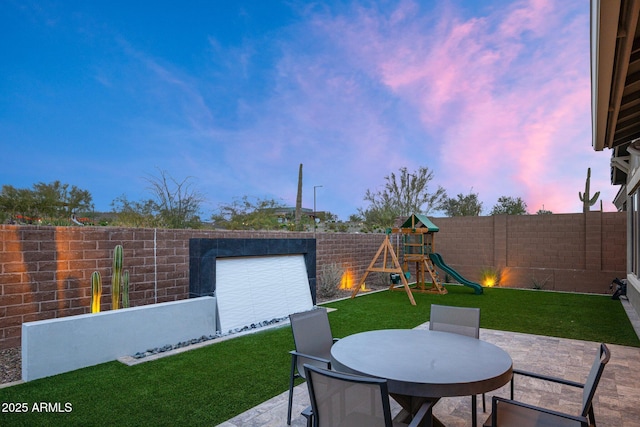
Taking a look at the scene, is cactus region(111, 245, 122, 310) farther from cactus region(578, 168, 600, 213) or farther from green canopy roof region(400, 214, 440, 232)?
cactus region(578, 168, 600, 213)

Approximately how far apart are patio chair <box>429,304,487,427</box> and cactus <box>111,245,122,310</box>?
405 centimetres

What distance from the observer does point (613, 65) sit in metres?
2.88

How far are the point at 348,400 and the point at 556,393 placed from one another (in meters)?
2.92

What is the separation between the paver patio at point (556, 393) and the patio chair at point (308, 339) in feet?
1.04

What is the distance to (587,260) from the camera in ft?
33.5

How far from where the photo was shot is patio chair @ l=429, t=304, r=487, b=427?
3.14m

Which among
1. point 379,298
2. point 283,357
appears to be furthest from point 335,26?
point 283,357

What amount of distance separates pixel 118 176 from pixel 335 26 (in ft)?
30.0

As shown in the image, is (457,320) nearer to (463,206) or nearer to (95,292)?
(95,292)

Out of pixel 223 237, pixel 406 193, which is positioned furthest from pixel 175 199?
pixel 406 193

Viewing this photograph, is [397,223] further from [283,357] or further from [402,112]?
[283,357]

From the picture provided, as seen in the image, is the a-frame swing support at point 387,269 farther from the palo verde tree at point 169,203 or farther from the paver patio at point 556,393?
the palo verde tree at point 169,203

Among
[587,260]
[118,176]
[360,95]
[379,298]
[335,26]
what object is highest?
[335,26]

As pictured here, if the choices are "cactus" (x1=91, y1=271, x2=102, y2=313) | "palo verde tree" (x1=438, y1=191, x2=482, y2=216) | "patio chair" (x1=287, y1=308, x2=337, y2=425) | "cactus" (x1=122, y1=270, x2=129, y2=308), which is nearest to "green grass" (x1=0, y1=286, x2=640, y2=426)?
"patio chair" (x1=287, y1=308, x2=337, y2=425)
